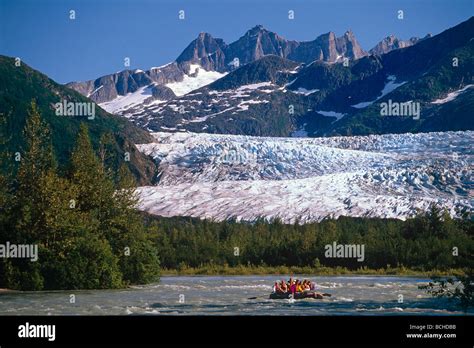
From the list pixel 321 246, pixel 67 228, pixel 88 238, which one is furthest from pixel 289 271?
pixel 67 228

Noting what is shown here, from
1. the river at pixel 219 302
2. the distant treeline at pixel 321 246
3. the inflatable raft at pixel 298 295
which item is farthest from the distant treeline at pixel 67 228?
the distant treeline at pixel 321 246

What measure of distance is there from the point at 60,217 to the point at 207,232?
42.4m

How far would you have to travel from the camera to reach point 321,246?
7769cm

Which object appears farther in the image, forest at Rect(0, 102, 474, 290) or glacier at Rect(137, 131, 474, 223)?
glacier at Rect(137, 131, 474, 223)

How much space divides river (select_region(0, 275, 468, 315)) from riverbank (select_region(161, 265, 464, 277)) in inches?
721

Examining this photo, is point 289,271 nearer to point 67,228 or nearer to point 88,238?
point 88,238

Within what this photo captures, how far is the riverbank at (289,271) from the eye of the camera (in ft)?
231

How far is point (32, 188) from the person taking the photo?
51031 mm

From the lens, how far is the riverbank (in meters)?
70.4

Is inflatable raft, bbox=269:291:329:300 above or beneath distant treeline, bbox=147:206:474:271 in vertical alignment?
beneath

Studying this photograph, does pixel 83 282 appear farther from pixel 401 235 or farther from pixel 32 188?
pixel 401 235

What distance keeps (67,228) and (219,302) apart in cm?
1253

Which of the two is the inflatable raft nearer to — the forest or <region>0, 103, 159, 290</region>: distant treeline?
the forest

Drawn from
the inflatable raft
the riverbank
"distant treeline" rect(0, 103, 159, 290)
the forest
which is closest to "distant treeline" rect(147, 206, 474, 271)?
the forest
